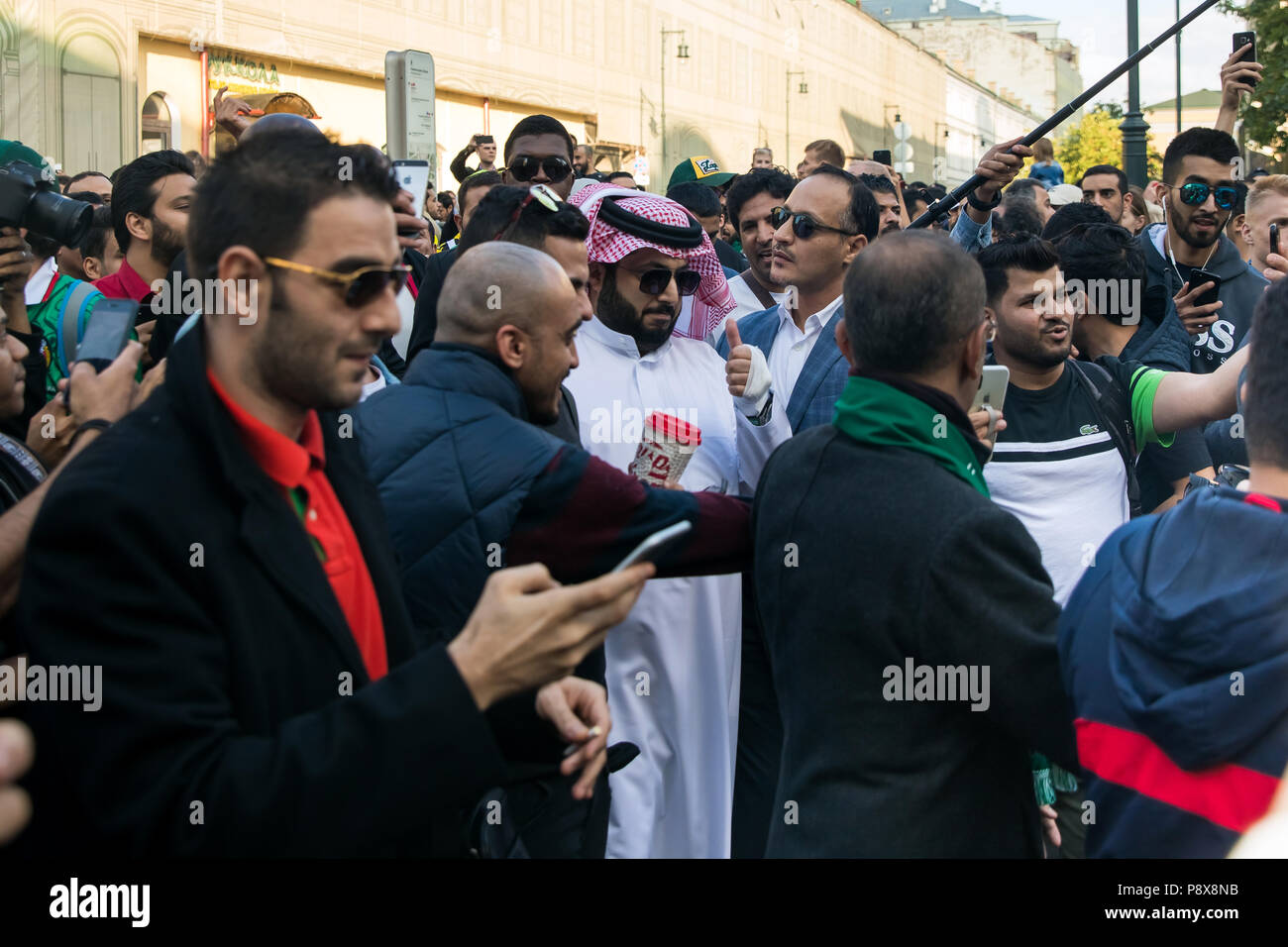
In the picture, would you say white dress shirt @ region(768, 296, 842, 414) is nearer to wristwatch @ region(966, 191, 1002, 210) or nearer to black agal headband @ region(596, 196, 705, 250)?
black agal headband @ region(596, 196, 705, 250)

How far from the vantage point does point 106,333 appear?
3.34m

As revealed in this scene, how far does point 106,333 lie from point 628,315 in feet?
5.75

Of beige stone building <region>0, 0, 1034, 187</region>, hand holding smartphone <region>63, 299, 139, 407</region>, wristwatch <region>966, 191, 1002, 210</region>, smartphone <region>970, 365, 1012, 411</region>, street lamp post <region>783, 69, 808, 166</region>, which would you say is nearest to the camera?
hand holding smartphone <region>63, 299, 139, 407</region>

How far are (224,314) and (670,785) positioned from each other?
8.50 feet

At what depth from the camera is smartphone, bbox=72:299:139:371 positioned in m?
3.31

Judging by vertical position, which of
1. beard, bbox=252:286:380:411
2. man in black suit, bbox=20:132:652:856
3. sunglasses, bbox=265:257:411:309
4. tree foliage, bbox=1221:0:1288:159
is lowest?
man in black suit, bbox=20:132:652:856

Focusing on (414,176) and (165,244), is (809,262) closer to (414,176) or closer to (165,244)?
(414,176)

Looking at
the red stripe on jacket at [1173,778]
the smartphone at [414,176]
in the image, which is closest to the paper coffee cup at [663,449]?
the red stripe on jacket at [1173,778]

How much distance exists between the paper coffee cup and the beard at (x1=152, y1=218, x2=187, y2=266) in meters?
2.35

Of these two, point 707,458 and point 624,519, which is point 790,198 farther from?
point 624,519

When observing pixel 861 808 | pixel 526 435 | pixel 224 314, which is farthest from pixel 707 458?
pixel 224 314

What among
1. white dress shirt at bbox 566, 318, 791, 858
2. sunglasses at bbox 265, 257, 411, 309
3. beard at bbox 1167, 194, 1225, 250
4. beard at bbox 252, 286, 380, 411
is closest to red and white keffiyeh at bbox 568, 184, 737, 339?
white dress shirt at bbox 566, 318, 791, 858

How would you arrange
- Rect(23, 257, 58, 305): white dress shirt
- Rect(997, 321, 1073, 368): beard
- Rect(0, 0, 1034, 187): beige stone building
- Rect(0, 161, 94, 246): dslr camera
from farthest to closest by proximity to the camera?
Rect(0, 0, 1034, 187): beige stone building → Rect(23, 257, 58, 305): white dress shirt → Rect(997, 321, 1073, 368): beard → Rect(0, 161, 94, 246): dslr camera
